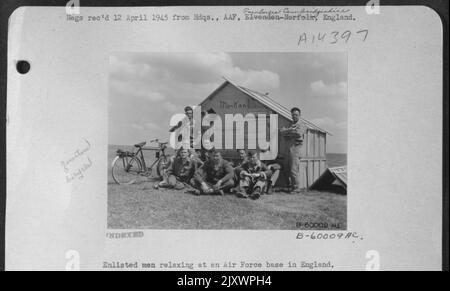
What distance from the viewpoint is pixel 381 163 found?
1.13 m

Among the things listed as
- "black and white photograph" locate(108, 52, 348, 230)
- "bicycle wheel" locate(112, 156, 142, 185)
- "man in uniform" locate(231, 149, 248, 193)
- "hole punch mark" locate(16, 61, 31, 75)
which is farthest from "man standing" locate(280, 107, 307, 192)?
"hole punch mark" locate(16, 61, 31, 75)

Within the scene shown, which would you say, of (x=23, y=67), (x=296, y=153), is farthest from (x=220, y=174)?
(x=23, y=67)

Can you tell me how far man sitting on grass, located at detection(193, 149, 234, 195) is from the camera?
1149mm

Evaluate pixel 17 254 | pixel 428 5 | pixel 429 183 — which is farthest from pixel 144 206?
pixel 428 5

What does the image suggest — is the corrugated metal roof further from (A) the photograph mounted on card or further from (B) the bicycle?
(B) the bicycle

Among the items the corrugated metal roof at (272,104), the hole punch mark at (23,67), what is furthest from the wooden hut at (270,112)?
the hole punch mark at (23,67)

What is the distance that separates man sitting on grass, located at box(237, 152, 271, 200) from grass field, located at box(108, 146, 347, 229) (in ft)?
0.07

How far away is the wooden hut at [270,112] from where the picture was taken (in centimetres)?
113

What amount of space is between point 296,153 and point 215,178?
0.74 feet

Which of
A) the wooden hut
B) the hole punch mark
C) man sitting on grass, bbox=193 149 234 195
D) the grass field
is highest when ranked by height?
the hole punch mark

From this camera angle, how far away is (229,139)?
115 centimetres

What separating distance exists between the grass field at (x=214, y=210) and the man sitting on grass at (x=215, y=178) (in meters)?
0.02
